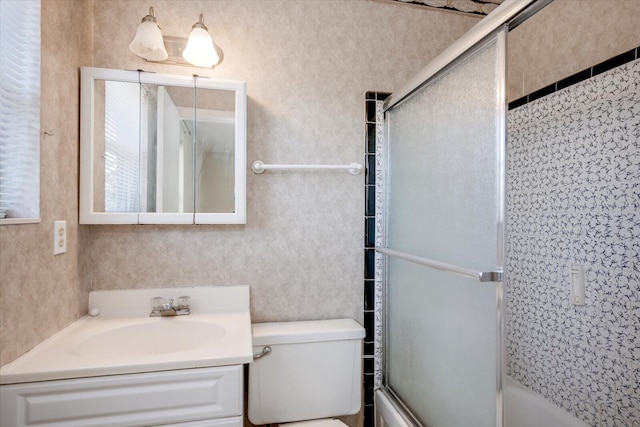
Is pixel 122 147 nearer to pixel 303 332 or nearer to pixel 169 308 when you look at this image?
pixel 169 308

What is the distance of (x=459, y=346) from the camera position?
3.55 feet

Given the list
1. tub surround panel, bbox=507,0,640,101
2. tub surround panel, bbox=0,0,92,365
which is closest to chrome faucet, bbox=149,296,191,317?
tub surround panel, bbox=0,0,92,365

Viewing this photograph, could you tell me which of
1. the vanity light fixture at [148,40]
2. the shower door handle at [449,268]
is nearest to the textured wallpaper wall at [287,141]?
the vanity light fixture at [148,40]

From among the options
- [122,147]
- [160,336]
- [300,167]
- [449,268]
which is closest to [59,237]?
[122,147]

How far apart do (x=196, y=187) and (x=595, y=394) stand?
181 cm

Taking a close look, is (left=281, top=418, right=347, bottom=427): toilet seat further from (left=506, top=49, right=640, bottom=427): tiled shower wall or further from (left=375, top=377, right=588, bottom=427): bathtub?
(left=506, top=49, right=640, bottom=427): tiled shower wall

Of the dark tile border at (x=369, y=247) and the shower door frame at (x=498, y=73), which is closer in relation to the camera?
the shower door frame at (x=498, y=73)

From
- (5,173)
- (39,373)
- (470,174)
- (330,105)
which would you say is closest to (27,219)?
(5,173)

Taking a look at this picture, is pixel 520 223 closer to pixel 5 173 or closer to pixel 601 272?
pixel 601 272

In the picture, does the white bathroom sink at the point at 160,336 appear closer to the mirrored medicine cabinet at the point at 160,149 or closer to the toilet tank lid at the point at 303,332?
the toilet tank lid at the point at 303,332

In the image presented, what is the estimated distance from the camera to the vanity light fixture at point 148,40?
1261mm

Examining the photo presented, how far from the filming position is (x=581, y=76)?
4.50ft

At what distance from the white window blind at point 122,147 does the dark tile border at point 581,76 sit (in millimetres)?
1820

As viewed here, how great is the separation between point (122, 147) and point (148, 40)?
43cm
